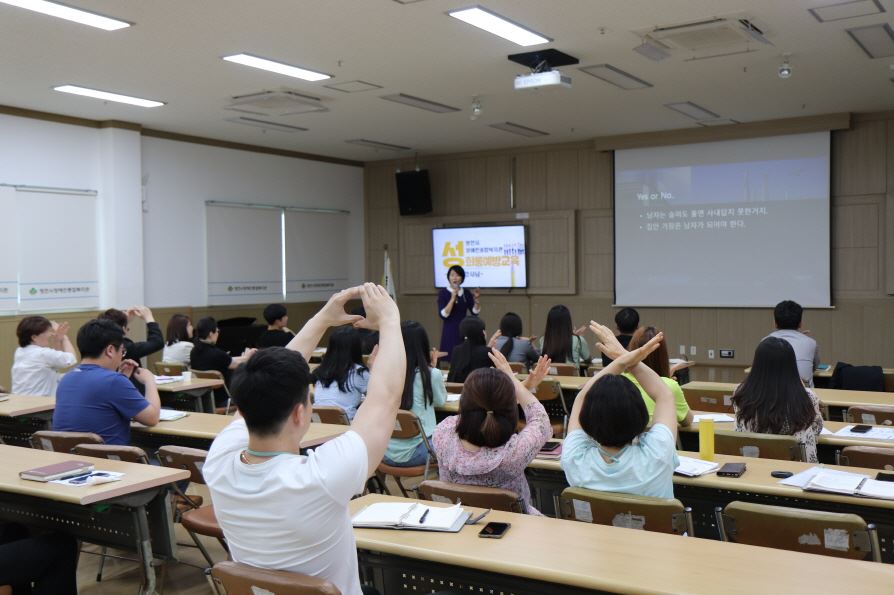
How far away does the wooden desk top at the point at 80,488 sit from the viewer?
305 centimetres

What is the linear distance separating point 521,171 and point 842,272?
4383mm

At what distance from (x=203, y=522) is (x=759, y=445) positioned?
2545 mm

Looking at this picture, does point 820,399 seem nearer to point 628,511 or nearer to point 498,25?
point 628,511

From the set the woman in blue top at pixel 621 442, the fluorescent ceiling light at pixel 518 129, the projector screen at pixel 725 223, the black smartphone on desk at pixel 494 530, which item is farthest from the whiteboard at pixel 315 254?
the black smartphone on desk at pixel 494 530

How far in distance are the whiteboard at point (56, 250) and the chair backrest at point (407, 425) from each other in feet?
18.7

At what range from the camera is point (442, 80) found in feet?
25.0

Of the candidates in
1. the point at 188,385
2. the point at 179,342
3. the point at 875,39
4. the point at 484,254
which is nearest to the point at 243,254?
the point at 484,254

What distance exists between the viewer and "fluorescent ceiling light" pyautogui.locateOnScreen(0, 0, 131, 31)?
537cm

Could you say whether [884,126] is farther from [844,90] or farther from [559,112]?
[559,112]

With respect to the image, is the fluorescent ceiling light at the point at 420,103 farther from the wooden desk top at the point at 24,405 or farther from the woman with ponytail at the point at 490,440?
the woman with ponytail at the point at 490,440

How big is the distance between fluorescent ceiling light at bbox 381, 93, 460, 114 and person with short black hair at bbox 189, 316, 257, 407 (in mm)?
2896

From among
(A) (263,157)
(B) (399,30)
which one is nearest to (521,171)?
(A) (263,157)

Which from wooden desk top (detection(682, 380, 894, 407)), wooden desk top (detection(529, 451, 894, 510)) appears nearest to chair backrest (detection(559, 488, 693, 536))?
wooden desk top (detection(529, 451, 894, 510))

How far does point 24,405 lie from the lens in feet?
17.7
